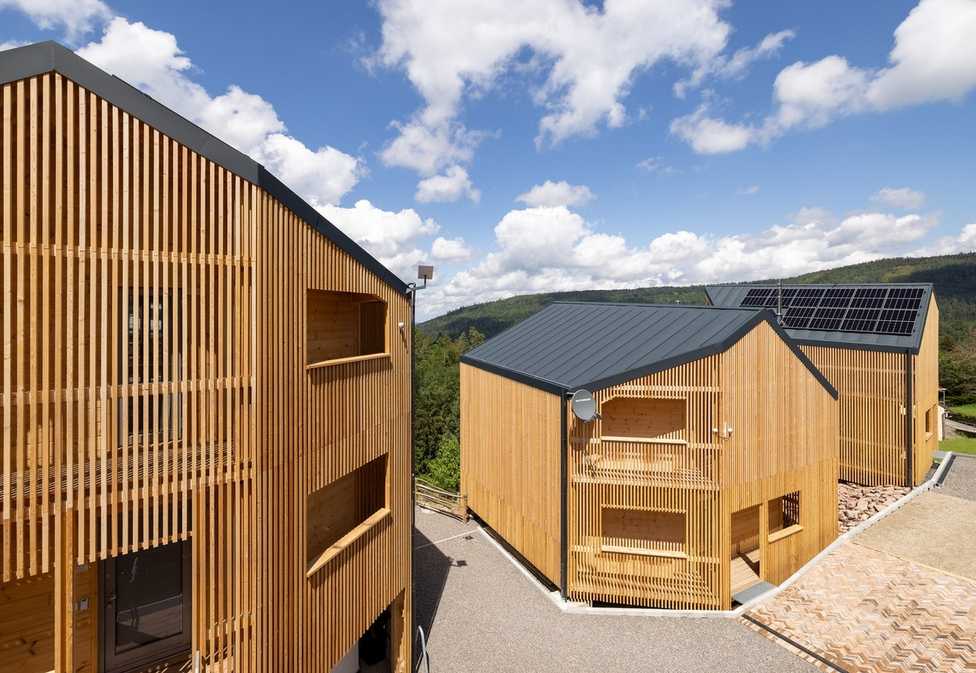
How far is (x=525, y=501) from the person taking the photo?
48.3 ft

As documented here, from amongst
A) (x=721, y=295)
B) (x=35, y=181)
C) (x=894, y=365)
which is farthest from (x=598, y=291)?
(x=35, y=181)

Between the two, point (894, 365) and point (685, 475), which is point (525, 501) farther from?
point (894, 365)

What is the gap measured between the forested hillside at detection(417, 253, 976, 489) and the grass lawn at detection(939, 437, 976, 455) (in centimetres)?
1668

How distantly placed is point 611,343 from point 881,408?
567 inches

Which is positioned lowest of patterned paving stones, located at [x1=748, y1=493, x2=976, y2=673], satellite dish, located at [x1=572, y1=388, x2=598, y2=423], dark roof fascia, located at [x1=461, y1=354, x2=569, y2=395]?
patterned paving stones, located at [x1=748, y1=493, x2=976, y2=673]

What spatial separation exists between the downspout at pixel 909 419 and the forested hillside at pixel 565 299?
9.45 metres

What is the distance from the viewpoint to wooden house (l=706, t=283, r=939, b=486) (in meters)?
19.6

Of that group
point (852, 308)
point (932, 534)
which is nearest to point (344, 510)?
point (932, 534)

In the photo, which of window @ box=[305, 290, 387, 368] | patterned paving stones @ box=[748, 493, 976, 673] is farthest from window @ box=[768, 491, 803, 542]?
window @ box=[305, 290, 387, 368]

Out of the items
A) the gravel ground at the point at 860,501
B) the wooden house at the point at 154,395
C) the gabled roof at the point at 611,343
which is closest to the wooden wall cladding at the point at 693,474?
the gabled roof at the point at 611,343

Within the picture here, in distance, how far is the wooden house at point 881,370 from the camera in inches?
771

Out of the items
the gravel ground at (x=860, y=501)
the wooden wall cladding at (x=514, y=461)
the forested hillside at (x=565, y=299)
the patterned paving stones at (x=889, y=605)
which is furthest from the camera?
the forested hillside at (x=565, y=299)

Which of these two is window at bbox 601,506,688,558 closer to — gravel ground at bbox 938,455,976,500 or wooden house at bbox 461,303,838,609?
wooden house at bbox 461,303,838,609

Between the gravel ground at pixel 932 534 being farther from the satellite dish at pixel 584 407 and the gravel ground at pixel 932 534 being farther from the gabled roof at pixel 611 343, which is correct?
the satellite dish at pixel 584 407
